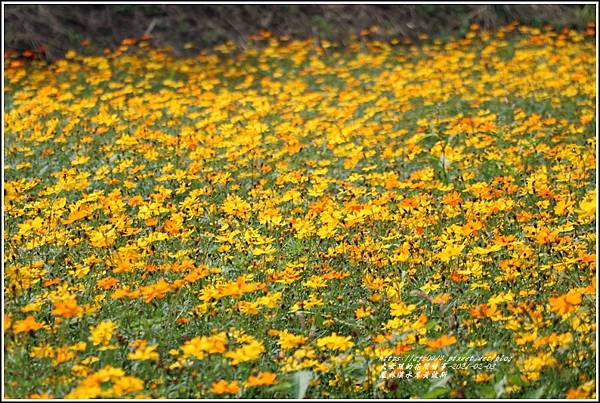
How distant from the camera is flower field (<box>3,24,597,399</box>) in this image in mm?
2971

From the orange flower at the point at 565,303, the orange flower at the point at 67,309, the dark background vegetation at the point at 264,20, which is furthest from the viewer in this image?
the dark background vegetation at the point at 264,20

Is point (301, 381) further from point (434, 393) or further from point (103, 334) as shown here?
point (103, 334)

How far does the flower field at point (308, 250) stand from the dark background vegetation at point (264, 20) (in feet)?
9.88

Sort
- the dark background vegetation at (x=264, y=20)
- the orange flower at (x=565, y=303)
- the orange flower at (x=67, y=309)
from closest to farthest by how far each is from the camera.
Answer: the orange flower at (x=565, y=303)
the orange flower at (x=67, y=309)
the dark background vegetation at (x=264, y=20)

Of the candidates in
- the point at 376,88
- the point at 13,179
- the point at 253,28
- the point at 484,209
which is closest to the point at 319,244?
the point at 484,209

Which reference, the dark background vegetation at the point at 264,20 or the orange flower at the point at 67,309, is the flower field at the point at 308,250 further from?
the dark background vegetation at the point at 264,20

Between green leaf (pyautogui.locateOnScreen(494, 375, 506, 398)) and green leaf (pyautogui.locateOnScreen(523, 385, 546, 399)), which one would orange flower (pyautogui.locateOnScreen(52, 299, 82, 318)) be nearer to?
green leaf (pyautogui.locateOnScreen(494, 375, 506, 398))

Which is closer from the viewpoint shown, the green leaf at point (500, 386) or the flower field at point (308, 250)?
the green leaf at point (500, 386)

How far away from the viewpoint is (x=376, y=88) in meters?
7.45

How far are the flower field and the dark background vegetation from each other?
3.01 metres

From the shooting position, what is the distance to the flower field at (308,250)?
2.97 metres

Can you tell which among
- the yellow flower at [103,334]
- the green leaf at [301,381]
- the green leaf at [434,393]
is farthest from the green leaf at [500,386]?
the yellow flower at [103,334]

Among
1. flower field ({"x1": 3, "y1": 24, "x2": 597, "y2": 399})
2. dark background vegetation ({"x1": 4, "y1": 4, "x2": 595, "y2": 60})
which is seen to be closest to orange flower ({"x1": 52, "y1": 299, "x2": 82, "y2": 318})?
flower field ({"x1": 3, "y1": 24, "x2": 597, "y2": 399})

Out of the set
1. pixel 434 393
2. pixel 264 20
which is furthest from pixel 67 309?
pixel 264 20
